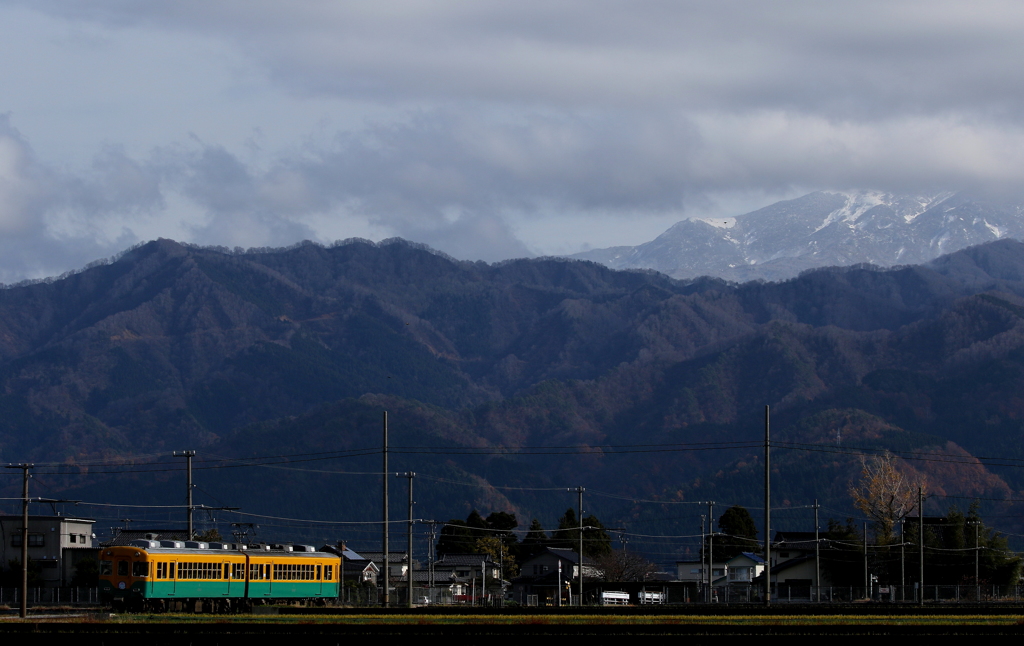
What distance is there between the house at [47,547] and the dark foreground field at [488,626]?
225 ft

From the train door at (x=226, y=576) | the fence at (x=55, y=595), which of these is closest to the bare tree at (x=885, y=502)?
the fence at (x=55, y=595)

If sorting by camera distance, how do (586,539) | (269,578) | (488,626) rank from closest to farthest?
(488,626), (269,578), (586,539)

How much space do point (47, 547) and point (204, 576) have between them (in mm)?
63283

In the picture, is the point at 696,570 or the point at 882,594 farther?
the point at 696,570

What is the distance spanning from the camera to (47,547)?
130625 millimetres

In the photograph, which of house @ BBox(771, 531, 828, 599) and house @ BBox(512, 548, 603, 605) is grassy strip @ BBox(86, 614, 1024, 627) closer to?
house @ BBox(771, 531, 828, 599)

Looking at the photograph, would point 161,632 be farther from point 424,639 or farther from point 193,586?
point 193,586

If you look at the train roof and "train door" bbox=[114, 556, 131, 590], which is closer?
"train door" bbox=[114, 556, 131, 590]

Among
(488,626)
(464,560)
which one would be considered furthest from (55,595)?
(488,626)

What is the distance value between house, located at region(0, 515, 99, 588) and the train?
169 ft

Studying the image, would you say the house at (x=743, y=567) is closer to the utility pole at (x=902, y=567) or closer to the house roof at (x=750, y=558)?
the house roof at (x=750, y=558)

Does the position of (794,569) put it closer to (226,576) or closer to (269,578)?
(269,578)

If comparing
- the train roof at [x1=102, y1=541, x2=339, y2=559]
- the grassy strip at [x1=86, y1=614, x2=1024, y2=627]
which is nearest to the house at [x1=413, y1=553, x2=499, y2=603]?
the train roof at [x1=102, y1=541, x2=339, y2=559]

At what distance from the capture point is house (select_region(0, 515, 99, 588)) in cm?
12838
